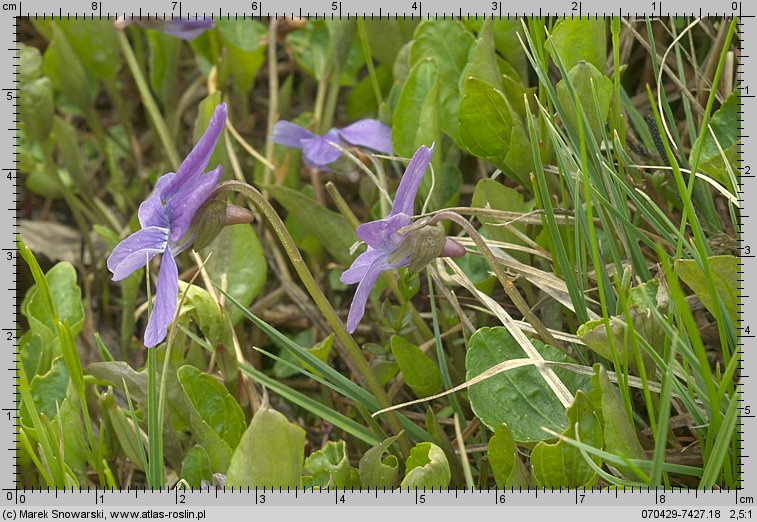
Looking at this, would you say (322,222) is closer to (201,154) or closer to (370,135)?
(370,135)

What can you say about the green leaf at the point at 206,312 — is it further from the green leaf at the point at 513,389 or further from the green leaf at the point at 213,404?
the green leaf at the point at 513,389

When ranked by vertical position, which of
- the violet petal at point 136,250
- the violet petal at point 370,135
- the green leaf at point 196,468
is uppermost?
the violet petal at point 370,135

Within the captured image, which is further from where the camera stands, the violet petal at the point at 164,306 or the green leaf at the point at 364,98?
the green leaf at the point at 364,98

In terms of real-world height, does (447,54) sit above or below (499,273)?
above

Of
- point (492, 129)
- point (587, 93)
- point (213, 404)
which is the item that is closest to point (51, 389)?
point (213, 404)

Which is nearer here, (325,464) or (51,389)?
(325,464)

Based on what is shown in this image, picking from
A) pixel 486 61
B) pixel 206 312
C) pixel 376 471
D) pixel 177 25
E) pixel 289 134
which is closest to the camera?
pixel 376 471

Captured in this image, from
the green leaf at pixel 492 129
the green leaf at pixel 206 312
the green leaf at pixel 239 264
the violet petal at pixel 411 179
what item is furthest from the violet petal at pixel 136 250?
the green leaf at pixel 492 129

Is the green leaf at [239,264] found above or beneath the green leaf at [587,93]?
beneath
